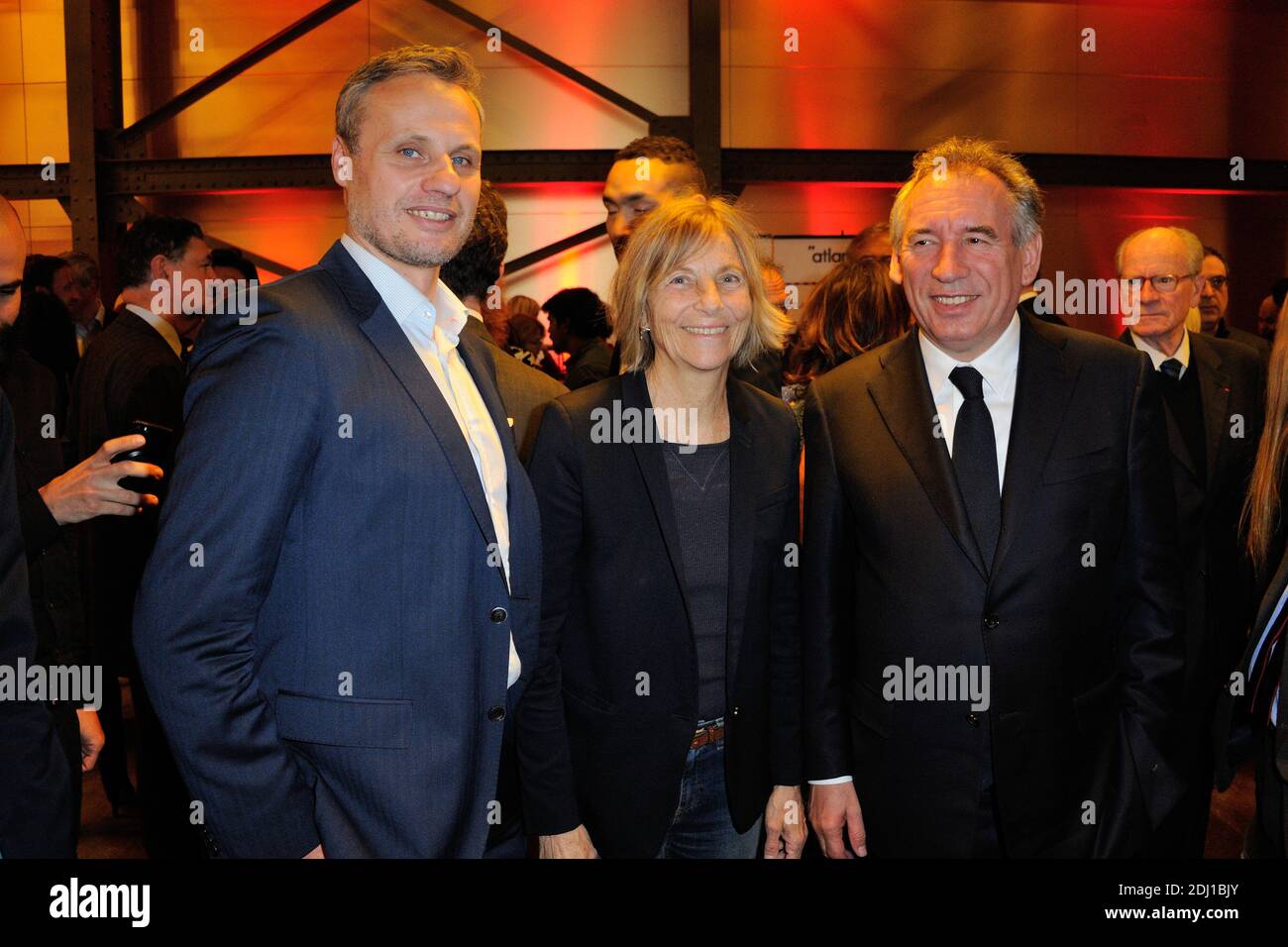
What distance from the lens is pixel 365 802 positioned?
163 cm

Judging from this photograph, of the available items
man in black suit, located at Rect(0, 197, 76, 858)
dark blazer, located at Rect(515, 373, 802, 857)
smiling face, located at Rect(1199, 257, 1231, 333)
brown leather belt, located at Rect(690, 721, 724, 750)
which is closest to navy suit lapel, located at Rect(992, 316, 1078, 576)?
dark blazer, located at Rect(515, 373, 802, 857)

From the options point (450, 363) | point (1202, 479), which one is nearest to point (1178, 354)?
point (1202, 479)

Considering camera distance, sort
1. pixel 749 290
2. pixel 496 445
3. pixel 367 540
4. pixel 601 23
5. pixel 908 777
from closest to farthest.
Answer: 1. pixel 367 540
2. pixel 496 445
3. pixel 908 777
4. pixel 749 290
5. pixel 601 23

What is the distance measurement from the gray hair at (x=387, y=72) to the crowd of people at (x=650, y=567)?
0.03 feet

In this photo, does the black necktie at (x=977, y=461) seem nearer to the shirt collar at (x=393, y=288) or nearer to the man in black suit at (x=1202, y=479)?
the shirt collar at (x=393, y=288)

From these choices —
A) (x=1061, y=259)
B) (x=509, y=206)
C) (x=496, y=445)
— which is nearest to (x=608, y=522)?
(x=496, y=445)

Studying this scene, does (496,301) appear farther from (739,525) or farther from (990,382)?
(990,382)

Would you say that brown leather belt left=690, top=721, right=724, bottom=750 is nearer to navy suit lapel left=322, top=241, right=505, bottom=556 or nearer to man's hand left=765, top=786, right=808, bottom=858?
man's hand left=765, top=786, right=808, bottom=858

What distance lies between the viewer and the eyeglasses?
A: 3.70 m

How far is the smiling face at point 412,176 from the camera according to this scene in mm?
1823

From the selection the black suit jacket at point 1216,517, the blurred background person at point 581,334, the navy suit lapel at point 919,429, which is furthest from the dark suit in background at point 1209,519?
the blurred background person at point 581,334
